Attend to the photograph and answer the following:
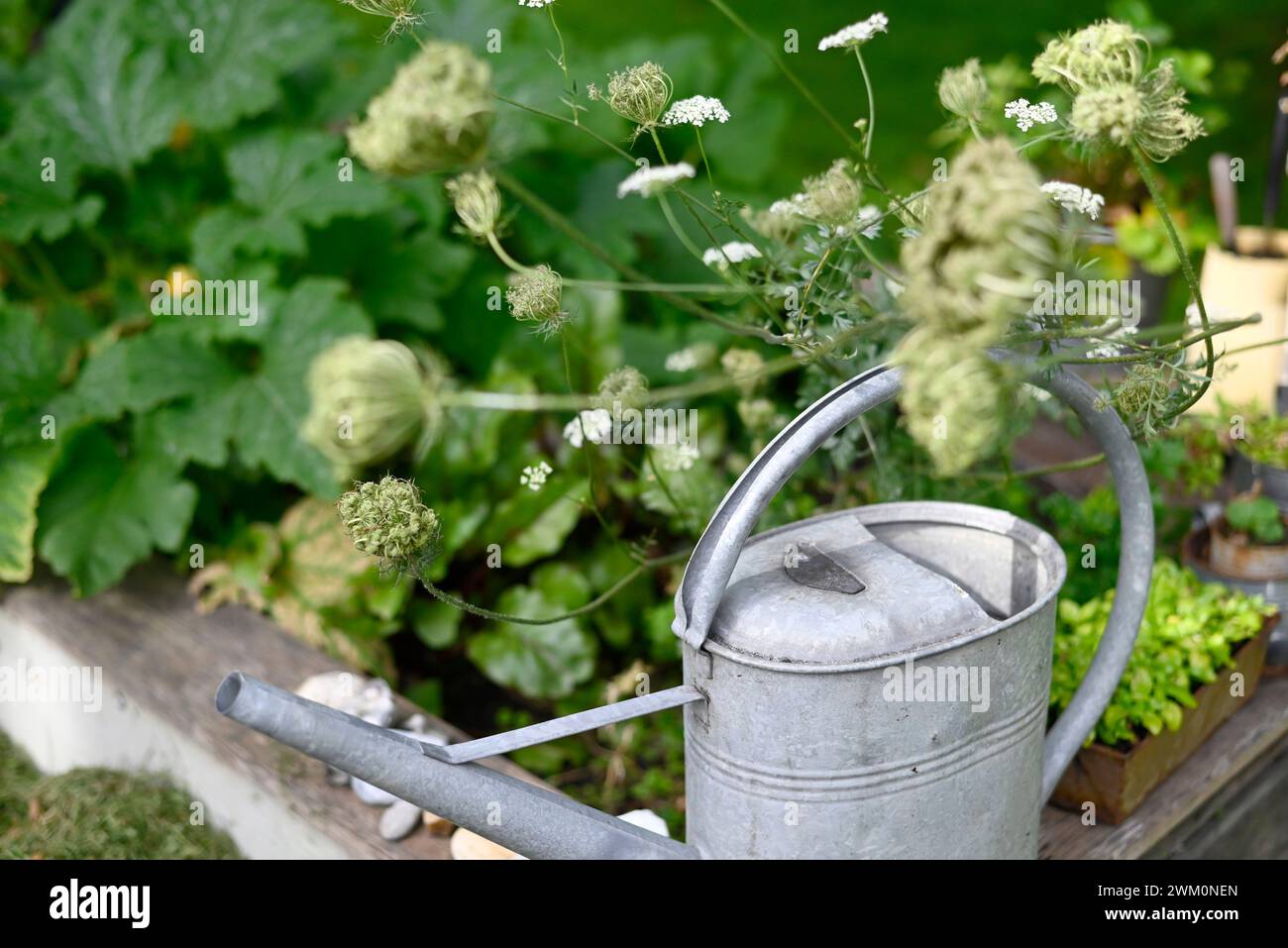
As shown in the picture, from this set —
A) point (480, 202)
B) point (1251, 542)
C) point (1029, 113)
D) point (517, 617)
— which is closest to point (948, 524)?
point (1029, 113)

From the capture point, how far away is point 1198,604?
70.8 inches

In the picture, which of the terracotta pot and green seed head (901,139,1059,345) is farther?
the terracotta pot

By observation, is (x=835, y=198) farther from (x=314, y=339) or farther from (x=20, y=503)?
(x=20, y=503)

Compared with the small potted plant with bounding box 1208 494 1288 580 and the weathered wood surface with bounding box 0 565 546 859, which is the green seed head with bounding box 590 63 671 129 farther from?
the small potted plant with bounding box 1208 494 1288 580

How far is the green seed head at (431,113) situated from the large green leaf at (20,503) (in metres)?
1.73

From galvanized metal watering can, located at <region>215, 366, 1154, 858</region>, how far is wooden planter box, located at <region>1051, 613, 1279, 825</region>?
0.34m

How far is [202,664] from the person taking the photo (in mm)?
2111

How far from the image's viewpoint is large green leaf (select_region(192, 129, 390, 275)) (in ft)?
7.39

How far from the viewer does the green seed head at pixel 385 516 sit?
119 centimetres

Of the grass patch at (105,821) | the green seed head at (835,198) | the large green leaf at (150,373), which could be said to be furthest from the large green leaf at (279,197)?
the green seed head at (835,198)

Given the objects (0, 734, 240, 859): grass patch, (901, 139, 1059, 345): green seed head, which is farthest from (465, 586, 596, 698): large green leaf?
(901, 139, 1059, 345): green seed head

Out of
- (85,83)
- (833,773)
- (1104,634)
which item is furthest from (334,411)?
(85,83)
